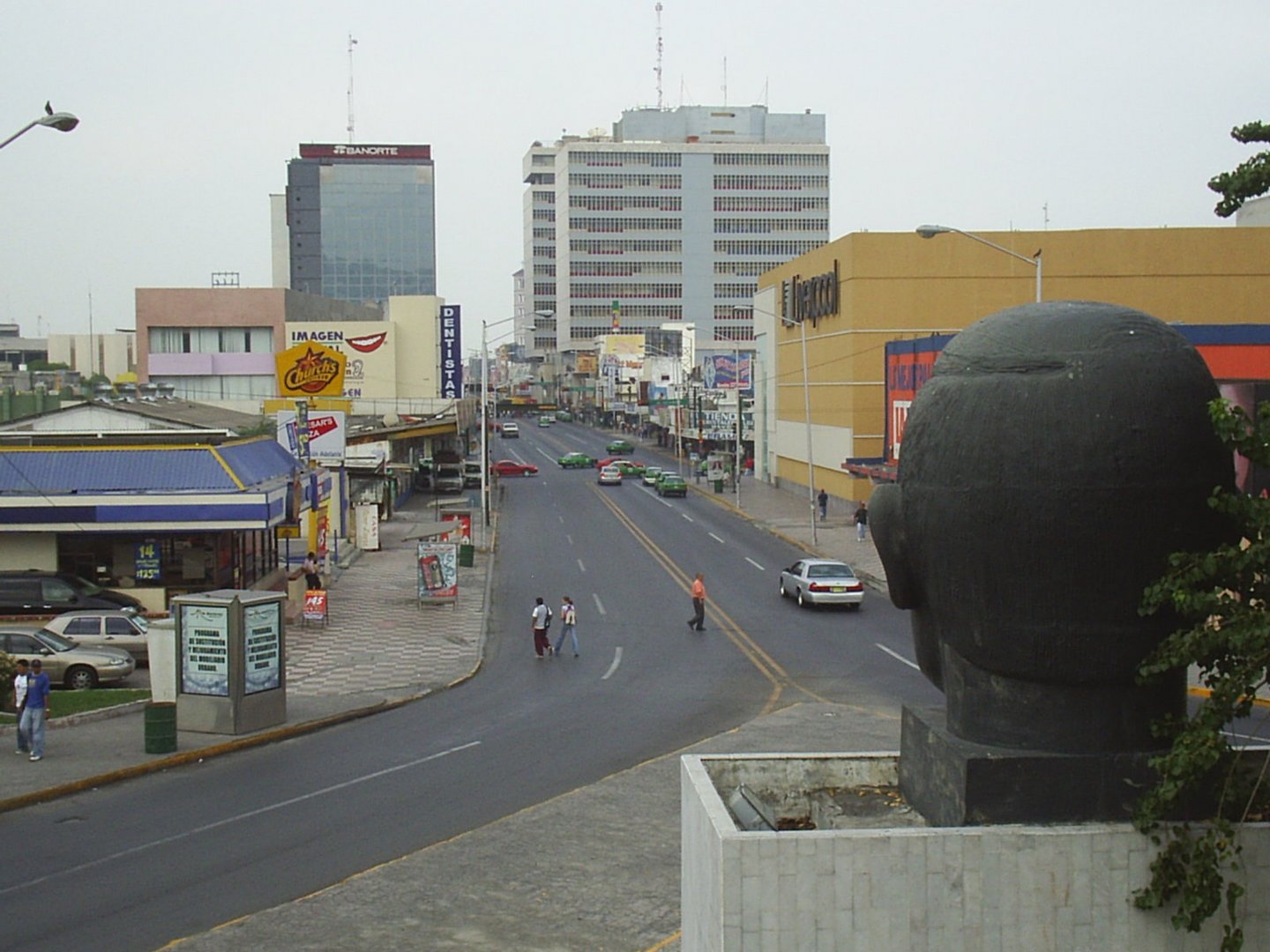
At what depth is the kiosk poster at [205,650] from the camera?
20609mm

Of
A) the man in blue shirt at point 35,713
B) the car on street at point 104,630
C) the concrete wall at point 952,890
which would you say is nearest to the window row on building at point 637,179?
the car on street at point 104,630

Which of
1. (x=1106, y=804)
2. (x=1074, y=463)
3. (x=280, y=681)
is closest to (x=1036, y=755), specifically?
(x=1106, y=804)

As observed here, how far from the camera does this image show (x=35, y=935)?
12.1 meters

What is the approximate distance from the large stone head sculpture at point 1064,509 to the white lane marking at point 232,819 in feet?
31.0

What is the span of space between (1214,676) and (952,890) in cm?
187

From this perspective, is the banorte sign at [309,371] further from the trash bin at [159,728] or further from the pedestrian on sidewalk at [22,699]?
the trash bin at [159,728]

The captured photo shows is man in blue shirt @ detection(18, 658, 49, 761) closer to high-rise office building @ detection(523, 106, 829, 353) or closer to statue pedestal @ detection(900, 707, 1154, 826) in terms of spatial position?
statue pedestal @ detection(900, 707, 1154, 826)

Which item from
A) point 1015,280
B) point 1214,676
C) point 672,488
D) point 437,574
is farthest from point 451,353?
point 1214,676

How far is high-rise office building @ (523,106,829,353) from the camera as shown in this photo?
184m

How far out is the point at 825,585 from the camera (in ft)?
110

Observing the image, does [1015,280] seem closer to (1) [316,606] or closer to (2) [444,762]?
(1) [316,606]

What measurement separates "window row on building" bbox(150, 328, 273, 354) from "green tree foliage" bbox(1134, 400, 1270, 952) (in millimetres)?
71456

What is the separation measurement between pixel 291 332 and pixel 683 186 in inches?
4563

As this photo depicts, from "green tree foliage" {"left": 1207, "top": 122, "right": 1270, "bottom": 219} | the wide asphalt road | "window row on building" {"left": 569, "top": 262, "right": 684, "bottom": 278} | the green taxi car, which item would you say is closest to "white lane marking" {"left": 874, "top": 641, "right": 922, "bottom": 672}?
the wide asphalt road
